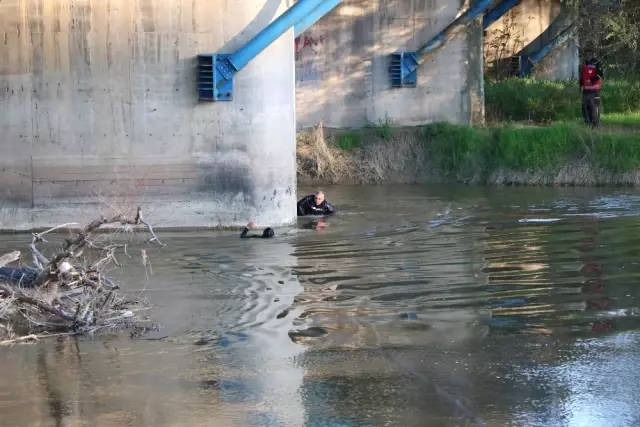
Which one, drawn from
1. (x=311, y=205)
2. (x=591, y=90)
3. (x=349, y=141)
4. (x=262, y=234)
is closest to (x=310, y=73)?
(x=349, y=141)

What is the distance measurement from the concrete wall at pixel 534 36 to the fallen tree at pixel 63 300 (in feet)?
72.1

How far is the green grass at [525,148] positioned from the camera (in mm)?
20531

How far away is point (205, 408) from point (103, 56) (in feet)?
30.0

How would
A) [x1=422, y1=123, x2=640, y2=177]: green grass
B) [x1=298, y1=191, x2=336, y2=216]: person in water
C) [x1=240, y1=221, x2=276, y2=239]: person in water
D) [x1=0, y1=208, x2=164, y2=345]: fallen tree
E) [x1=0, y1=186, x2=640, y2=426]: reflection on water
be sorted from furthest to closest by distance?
[x1=422, y1=123, x2=640, y2=177]: green grass, [x1=298, y1=191, x2=336, y2=216]: person in water, [x1=240, y1=221, x2=276, y2=239]: person in water, [x1=0, y1=208, x2=164, y2=345]: fallen tree, [x1=0, y1=186, x2=640, y2=426]: reflection on water

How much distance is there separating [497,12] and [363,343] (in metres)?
20.0

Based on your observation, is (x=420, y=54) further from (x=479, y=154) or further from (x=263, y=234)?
(x=263, y=234)

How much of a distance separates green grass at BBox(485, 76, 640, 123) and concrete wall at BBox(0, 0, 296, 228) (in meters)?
11.5

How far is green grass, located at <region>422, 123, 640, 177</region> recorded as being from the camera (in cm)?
2053

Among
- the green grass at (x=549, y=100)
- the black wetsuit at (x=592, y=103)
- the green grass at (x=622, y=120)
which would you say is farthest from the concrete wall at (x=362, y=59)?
the green grass at (x=622, y=120)

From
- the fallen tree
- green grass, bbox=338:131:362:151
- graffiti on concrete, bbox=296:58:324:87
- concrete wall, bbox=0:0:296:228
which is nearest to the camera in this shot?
the fallen tree

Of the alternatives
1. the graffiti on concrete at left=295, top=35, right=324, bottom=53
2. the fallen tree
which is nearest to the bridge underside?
the fallen tree

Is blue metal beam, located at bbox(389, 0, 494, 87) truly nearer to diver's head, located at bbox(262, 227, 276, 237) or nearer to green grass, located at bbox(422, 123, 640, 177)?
green grass, located at bbox(422, 123, 640, 177)

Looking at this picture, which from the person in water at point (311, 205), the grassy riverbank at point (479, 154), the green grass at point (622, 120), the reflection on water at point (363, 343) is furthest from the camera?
the green grass at point (622, 120)

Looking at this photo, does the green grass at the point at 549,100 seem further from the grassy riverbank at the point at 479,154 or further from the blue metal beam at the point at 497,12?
the blue metal beam at the point at 497,12
